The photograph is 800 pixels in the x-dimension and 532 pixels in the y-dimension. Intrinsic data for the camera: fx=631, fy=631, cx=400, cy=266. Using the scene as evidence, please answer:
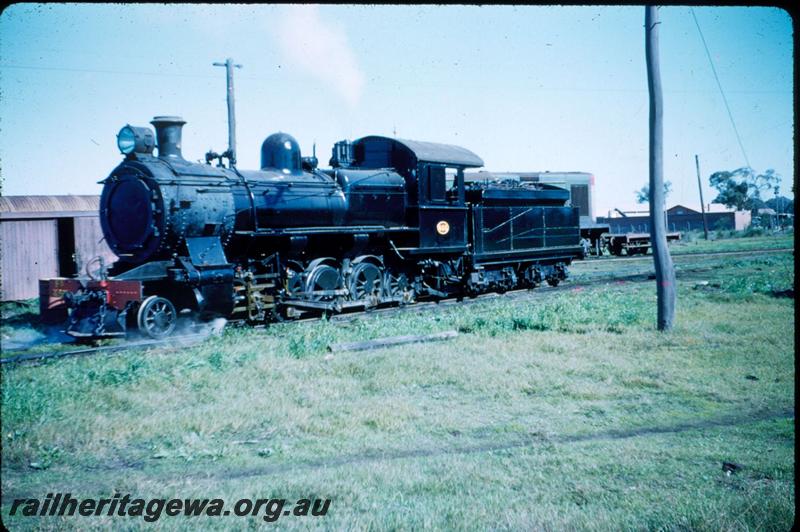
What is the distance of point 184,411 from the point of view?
22.1 ft

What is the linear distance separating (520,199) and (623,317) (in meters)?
6.79

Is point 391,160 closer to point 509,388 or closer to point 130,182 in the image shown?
point 130,182

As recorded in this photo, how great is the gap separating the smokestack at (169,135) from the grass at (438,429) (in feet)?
13.3

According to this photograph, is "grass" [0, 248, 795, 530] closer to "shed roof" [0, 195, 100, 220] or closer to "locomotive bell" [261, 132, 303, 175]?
"locomotive bell" [261, 132, 303, 175]

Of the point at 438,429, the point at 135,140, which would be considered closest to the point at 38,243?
the point at 135,140

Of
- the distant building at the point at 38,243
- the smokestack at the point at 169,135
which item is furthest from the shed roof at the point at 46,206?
the smokestack at the point at 169,135

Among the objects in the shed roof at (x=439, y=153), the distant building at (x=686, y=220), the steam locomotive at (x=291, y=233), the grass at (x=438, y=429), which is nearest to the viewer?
the grass at (x=438, y=429)

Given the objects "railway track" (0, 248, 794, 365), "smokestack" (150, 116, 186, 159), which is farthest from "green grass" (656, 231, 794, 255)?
"smokestack" (150, 116, 186, 159)

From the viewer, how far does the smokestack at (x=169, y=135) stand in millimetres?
12078

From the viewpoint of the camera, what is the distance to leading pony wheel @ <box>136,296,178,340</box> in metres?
10.7

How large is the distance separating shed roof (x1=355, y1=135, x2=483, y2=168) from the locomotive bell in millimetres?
2713

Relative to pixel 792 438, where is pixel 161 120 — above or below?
above

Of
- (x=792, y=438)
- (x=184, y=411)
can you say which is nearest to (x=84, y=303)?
(x=184, y=411)

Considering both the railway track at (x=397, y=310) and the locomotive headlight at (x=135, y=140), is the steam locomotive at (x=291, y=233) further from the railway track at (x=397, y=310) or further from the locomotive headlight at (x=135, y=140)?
the railway track at (x=397, y=310)
